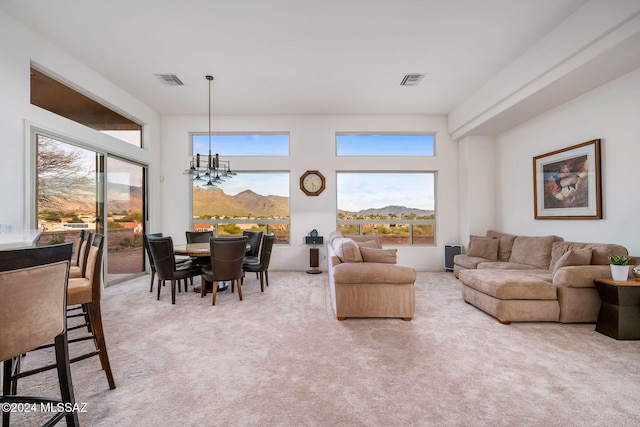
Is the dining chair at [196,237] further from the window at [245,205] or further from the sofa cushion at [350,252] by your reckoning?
the sofa cushion at [350,252]

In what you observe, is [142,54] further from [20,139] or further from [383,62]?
[383,62]

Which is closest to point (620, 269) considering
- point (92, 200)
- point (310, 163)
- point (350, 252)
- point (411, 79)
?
point (350, 252)

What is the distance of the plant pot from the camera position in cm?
267

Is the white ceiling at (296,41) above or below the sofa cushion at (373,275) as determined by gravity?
above

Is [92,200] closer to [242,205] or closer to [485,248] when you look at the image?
[242,205]

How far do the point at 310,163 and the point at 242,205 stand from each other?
5.76 feet

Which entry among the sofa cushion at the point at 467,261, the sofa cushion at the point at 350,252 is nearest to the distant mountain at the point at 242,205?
the sofa cushion at the point at 350,252

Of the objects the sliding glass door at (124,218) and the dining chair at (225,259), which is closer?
the dining chair at (225,259)

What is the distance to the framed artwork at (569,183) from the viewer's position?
11.8ft

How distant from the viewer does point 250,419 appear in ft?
5.17

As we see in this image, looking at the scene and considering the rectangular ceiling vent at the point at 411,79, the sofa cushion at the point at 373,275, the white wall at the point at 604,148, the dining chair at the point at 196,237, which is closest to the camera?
the sofa cushion at the point at 373,275

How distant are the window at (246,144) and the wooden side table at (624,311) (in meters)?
5.33

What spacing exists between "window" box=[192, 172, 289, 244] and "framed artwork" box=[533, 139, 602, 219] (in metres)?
4.59

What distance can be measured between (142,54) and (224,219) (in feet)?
10.7
